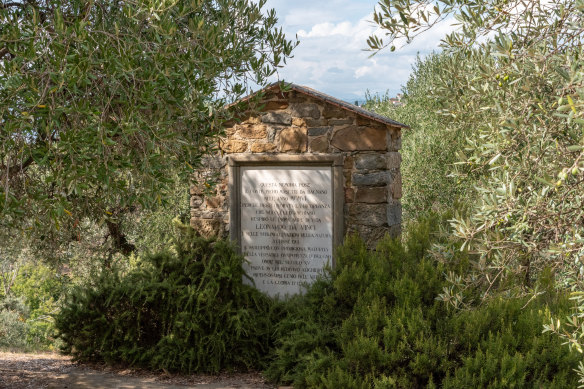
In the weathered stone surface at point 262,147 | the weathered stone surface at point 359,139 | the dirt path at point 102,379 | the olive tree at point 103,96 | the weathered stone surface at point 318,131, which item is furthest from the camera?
the weathered stone surface at point 262,147

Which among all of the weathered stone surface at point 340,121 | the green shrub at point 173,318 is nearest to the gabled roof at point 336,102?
the weathered stone surface at point 340,121

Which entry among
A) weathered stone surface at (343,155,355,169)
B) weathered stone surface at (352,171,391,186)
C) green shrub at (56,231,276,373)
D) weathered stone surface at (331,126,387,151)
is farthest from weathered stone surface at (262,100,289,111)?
green shrub at (56,231,276,373)

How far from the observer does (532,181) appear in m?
3.26

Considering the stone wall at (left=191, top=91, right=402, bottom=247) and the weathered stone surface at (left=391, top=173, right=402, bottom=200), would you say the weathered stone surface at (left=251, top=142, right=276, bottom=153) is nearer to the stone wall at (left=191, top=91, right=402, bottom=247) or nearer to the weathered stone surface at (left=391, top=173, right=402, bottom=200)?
the stone wall at (left=191, top=91, right=402, bottom=247)

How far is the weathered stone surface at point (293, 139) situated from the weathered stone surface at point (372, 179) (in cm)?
83

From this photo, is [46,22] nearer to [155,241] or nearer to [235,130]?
[235,130]

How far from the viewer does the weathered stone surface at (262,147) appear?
8008 millimetres

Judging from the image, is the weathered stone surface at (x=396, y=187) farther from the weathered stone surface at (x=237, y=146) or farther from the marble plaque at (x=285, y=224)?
the weathered stone surface at (x=237, y=146)

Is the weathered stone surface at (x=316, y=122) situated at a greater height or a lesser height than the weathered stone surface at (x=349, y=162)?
greater

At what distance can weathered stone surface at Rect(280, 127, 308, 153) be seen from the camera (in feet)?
25.8

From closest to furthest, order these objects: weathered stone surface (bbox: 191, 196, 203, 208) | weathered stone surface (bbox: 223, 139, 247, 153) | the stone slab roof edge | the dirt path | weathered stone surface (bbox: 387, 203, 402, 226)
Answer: the dirt path
the stone slab roof edge
weathered stone surface (bbox: 387, 203, 402, 226)
weathered stone surface (bbox: 223, 139, 247, 153)
weathered stone surface (bbox: 191, 196, 203, 208)

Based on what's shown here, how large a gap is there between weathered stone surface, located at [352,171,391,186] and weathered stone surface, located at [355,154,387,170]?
0.08m

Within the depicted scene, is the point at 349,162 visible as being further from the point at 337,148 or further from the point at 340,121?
the point at 340,121

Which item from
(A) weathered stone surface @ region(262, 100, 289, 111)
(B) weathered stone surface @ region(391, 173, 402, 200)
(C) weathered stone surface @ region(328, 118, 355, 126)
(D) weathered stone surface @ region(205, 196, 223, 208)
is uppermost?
(A) weathered stone surface @ region(262, 100, 289, 111)
